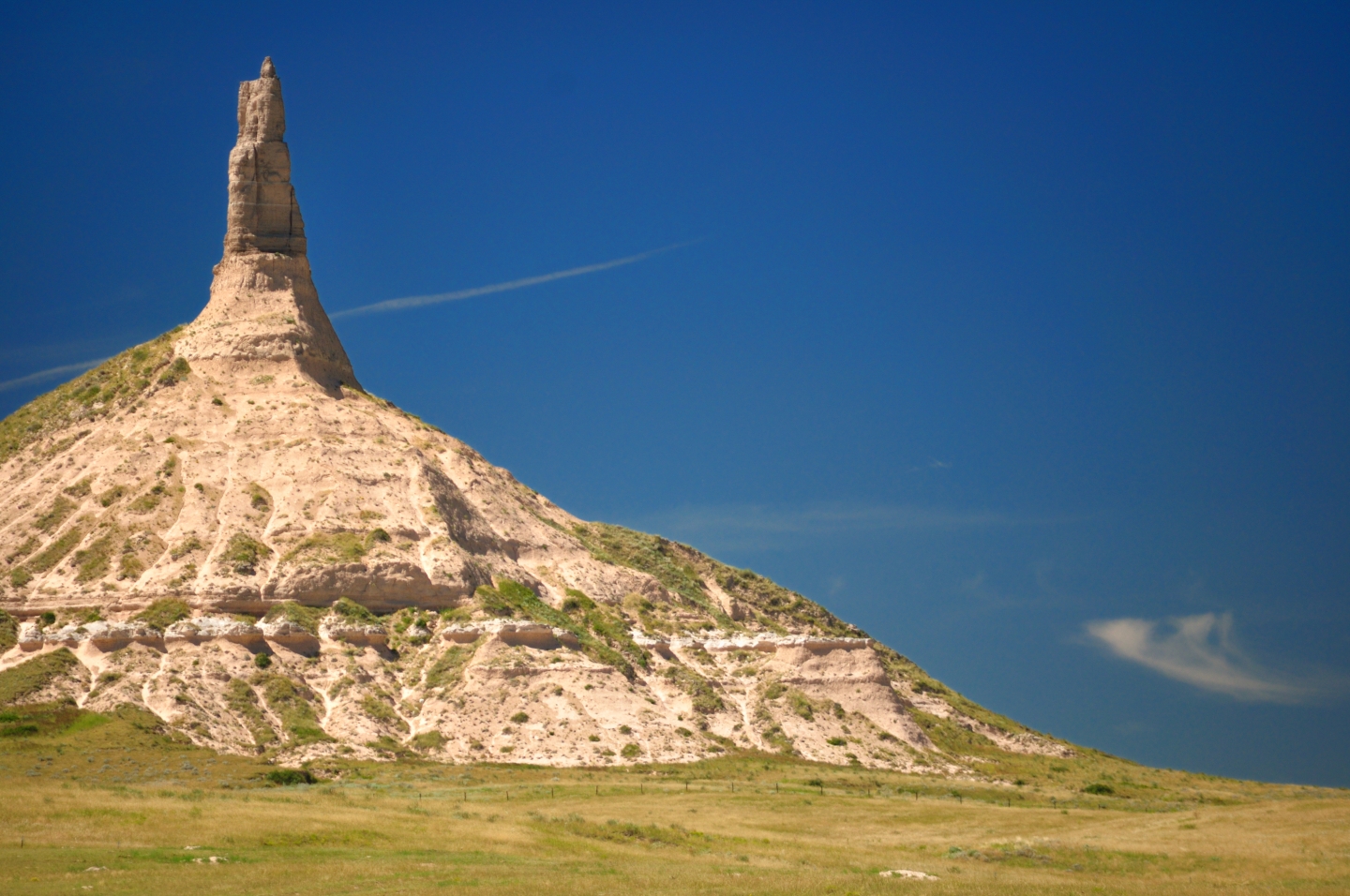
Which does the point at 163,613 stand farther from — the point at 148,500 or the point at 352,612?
the point at 148,500

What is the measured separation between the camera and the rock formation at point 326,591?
7625 cm

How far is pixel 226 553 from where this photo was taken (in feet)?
278

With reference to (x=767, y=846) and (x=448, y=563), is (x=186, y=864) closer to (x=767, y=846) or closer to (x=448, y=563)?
(x=767, y=846)

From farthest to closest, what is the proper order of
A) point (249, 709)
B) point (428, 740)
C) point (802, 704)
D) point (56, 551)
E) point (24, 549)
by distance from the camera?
point (802, 704) < point (24, 549) < point (56, 551) < point (428, 740) < point (249, 709)

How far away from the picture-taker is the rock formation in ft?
250

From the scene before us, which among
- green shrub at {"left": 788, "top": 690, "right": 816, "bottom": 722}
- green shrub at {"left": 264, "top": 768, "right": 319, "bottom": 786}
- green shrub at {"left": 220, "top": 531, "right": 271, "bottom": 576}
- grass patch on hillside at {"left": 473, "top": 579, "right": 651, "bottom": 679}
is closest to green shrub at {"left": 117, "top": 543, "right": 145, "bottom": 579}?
green shrub at {"left": 220, "top": 531, "right": 271, "bottom": 576}

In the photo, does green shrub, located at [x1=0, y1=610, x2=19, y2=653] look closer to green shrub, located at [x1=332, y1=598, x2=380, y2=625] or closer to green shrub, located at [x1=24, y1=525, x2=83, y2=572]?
green shrub, located at [x1=24, y1=525, x2=83, y2=572]

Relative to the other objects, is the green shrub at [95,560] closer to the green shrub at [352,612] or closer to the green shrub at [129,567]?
the green shrub at [129,567]

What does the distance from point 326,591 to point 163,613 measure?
9.86 metres

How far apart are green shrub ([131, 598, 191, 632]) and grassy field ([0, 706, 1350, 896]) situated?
8.87 metres

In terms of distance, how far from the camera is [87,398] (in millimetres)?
103000

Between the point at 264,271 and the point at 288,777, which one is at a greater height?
the point at 264,271

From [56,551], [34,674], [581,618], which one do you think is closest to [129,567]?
[56,551]

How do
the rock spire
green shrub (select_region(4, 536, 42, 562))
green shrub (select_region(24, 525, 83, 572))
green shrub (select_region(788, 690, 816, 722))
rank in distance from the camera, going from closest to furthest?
green shrub (select_region(24, 525, 83, 572)) → green shrub (select_region(4, 536, 42, 562)) → green shrub (select_region(788, 690, 816, 722)) → the rock spire
